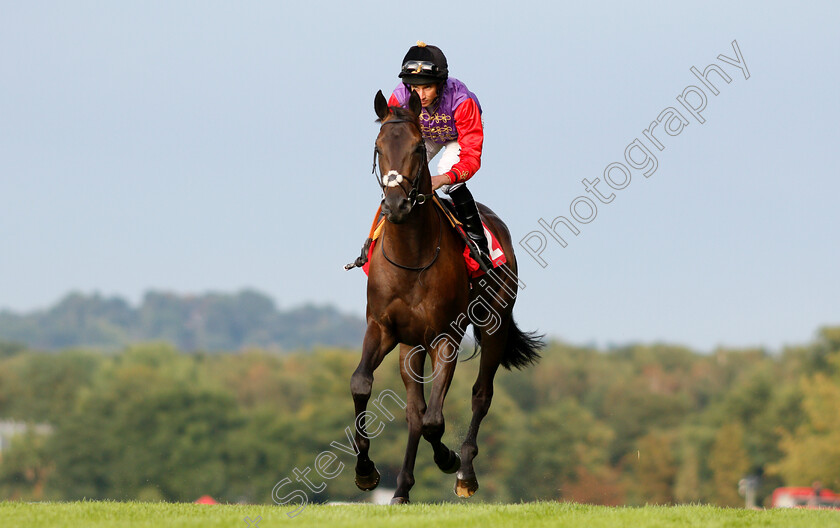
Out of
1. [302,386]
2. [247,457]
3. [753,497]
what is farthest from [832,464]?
[302,386]

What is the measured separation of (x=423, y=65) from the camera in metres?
9.70

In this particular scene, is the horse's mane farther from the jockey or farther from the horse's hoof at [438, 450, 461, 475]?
the horse's hoof at [438, 450, 461, 475]

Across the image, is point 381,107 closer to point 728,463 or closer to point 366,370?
point 366,370

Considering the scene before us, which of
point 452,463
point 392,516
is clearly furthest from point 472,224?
point 392,516

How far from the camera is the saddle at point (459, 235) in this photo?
376 inches

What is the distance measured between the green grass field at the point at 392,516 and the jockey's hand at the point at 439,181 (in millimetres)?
2633

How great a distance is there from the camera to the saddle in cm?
956

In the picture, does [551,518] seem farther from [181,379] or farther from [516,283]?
[181,379]

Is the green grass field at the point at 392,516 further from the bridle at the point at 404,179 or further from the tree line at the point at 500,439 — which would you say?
the tree line at the point at 500,439

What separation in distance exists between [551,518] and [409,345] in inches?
88.0

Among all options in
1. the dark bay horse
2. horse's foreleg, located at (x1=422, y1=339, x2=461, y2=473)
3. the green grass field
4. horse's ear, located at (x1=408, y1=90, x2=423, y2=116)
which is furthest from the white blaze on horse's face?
the green grass field

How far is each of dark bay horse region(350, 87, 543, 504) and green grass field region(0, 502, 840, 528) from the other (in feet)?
Result: 2.70

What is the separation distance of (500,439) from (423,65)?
65.4 meters

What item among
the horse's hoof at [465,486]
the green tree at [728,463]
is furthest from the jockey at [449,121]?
the green tree at [728,463]
